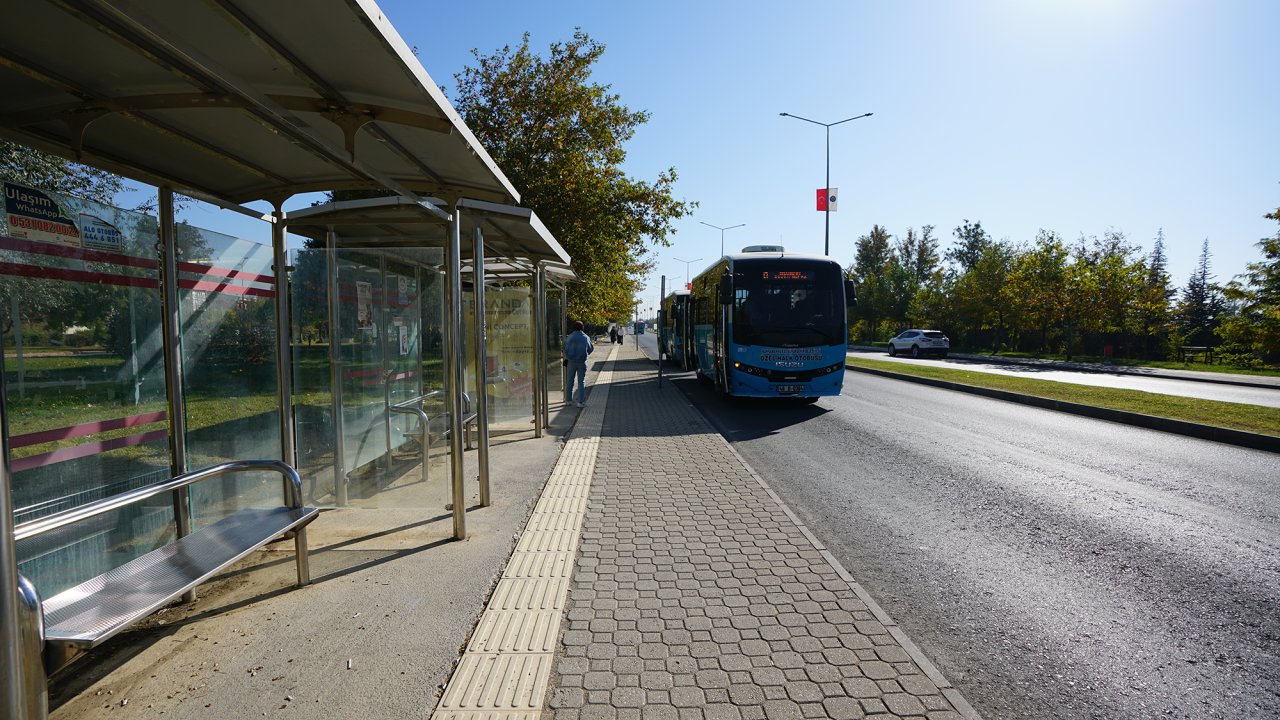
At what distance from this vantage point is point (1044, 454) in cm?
857

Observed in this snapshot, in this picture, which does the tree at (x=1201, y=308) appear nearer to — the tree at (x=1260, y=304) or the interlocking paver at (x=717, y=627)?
the tree at (x=1260, y=304)

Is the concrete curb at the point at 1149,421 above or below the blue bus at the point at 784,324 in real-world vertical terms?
below

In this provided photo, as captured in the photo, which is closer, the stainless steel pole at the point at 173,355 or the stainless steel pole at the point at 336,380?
the stainless steel pole at the point at 173,355

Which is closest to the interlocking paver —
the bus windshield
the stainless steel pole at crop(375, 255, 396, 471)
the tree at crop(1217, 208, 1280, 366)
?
the stainless steel pole at crop(375, 255, 396, 471)

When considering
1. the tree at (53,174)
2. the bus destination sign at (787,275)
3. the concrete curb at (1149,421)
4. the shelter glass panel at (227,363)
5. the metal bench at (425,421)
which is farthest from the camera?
the bus destination sign at (787,275)

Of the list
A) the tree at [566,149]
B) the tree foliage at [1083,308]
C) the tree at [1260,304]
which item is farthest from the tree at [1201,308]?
the tree at [566,149]

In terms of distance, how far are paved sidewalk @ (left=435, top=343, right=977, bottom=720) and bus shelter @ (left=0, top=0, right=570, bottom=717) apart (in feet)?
5.17

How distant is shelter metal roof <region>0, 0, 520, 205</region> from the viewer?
9.17ft

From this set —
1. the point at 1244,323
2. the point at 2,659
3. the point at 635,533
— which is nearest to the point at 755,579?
the point at 635,533

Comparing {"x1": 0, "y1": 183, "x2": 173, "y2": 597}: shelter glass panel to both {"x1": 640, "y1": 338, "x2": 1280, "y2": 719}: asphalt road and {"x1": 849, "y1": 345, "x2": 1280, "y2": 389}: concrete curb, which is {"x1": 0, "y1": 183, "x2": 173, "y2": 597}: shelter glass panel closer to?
{"x1": 640, "y1": 338, "x2": 1280, "y2": 719}: asphalt road

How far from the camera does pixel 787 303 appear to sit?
12.9m

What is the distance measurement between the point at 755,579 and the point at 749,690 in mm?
1326

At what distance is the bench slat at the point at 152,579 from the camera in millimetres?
2528

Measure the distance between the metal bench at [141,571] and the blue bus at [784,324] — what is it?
958 cm
